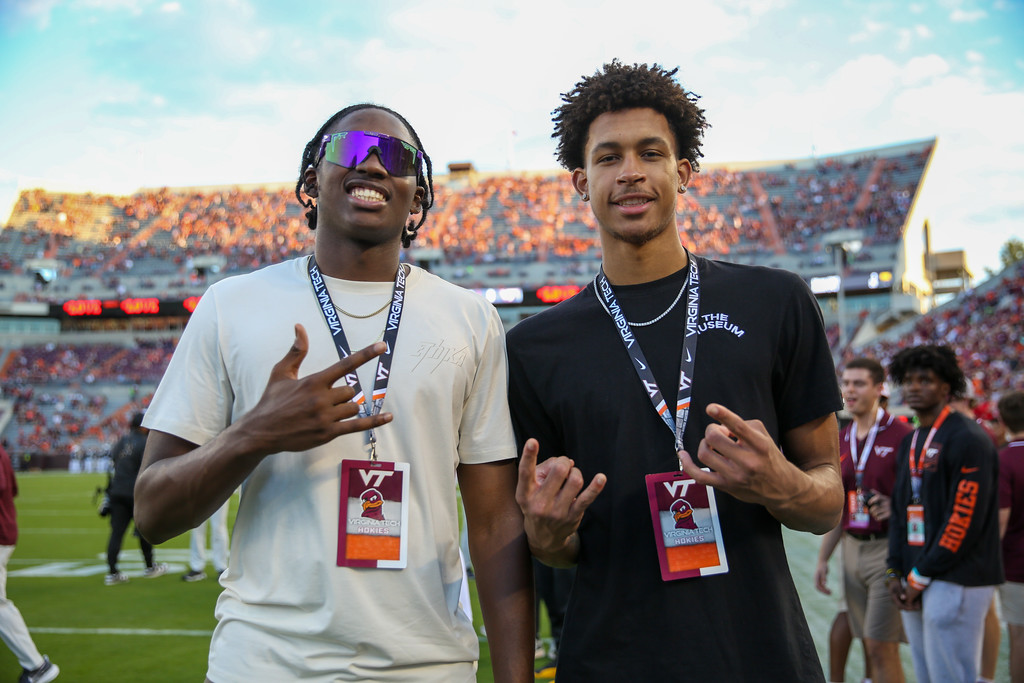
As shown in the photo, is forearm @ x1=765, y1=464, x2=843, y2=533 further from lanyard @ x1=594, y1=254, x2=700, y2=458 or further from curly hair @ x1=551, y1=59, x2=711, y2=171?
curly hair @ x1=551, y1=59, x2=711, y2=171

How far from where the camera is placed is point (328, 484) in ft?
6.74

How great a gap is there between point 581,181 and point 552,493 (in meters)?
1.24

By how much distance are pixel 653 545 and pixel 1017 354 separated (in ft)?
76.4

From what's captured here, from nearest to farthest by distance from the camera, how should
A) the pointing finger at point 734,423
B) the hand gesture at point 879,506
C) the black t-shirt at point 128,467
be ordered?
the pointing finger at point 734,423 < the hand gesture at point 879,506 < the black t-shirt at point 128,467

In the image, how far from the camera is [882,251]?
1636 inches

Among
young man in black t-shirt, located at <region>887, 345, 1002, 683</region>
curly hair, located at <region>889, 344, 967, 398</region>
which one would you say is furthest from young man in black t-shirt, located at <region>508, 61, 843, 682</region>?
curly hair, located at <region>889, 344, 967, 398</region>

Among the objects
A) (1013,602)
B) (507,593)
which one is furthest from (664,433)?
(1013,602)

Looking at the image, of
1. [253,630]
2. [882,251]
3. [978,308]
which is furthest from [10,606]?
[882,251]

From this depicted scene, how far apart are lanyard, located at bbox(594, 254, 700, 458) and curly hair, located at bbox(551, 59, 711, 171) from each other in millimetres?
475

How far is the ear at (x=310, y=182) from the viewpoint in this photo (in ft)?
8.40

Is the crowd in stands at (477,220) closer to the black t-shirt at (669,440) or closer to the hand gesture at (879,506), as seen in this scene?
the hand gesture at (879,506)

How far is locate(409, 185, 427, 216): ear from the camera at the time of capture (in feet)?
8.40

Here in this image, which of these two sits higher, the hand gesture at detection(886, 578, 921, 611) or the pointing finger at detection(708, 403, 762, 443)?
the pointing finger at detection(708, 403, 762, 443)

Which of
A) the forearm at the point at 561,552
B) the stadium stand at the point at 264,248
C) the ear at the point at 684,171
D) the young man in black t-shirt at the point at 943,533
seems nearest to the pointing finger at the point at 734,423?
the forearm at the point at 561,552
